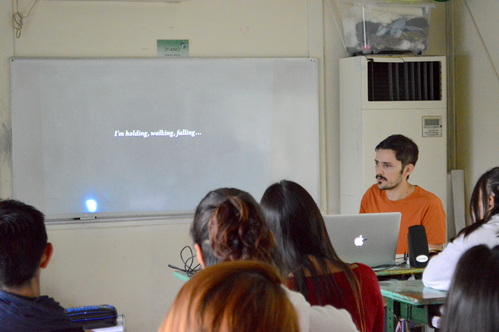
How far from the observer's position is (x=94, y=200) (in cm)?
480

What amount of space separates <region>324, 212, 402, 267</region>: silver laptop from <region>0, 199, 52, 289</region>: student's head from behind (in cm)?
175

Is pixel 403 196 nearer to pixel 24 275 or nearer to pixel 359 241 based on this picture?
pixel 359 241

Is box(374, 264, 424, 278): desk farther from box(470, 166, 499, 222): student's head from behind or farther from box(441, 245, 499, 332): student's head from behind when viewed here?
box(441, 245, 499, 332): student's head from behind

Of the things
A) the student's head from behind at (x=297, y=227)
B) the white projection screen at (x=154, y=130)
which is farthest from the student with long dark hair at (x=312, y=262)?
the white projection screen at (x=154, y=130)

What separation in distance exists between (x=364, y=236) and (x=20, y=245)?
203 cm

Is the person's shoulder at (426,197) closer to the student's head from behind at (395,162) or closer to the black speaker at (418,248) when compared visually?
the student's head from behind at (395,162)

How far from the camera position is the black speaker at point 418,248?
11.9 feet

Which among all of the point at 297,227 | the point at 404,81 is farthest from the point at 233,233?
the point at 404,81

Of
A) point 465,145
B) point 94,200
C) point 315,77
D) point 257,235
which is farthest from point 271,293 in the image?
point 465,145

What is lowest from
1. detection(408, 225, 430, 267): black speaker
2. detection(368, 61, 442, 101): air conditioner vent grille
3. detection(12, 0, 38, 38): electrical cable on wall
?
detection(408, 225, 430, 267): black speaker

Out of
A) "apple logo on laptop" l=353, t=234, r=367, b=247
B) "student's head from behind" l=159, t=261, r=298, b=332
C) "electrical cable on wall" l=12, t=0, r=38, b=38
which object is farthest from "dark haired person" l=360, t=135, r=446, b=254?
"student's head from behind" l=159, t=261, r=298, b=332

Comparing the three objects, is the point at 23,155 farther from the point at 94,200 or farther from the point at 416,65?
the point at 416,65

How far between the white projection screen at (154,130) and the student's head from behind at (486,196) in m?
2.12

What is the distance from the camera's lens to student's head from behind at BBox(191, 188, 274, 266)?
200cm
